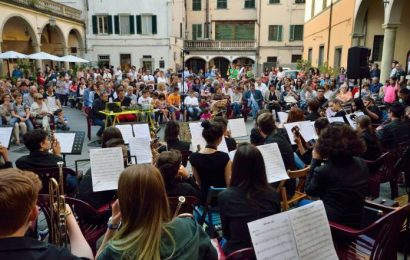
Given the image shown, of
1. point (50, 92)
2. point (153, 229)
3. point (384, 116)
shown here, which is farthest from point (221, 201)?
point (50, 92)

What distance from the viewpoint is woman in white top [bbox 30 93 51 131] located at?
30.0 feet

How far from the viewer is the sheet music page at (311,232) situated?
6.59 ft

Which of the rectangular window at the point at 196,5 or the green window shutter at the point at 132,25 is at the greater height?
the rectangular window at the point at 196,5

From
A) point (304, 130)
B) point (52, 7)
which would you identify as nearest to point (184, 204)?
point (304, 130)

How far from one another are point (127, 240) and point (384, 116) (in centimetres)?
945

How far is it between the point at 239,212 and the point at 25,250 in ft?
4.78

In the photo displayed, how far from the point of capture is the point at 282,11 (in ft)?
109

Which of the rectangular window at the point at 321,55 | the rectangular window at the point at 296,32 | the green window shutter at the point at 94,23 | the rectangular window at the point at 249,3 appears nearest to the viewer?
the rectangular window at the point at 321,55

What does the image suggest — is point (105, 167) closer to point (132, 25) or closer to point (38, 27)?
point (38, 27)

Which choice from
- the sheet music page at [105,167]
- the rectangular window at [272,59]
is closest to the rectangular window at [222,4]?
the rectangular window at [272,59]

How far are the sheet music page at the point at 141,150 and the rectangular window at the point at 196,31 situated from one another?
32.6m

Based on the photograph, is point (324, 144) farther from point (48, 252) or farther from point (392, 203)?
point (48, 252)

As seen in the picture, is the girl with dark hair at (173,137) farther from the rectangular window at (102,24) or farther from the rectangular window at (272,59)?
the rectangular window at (272,59)

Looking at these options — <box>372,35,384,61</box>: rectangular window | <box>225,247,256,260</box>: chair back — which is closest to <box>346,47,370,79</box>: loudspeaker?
<box>372,35,384,61</box>: rectangular window
